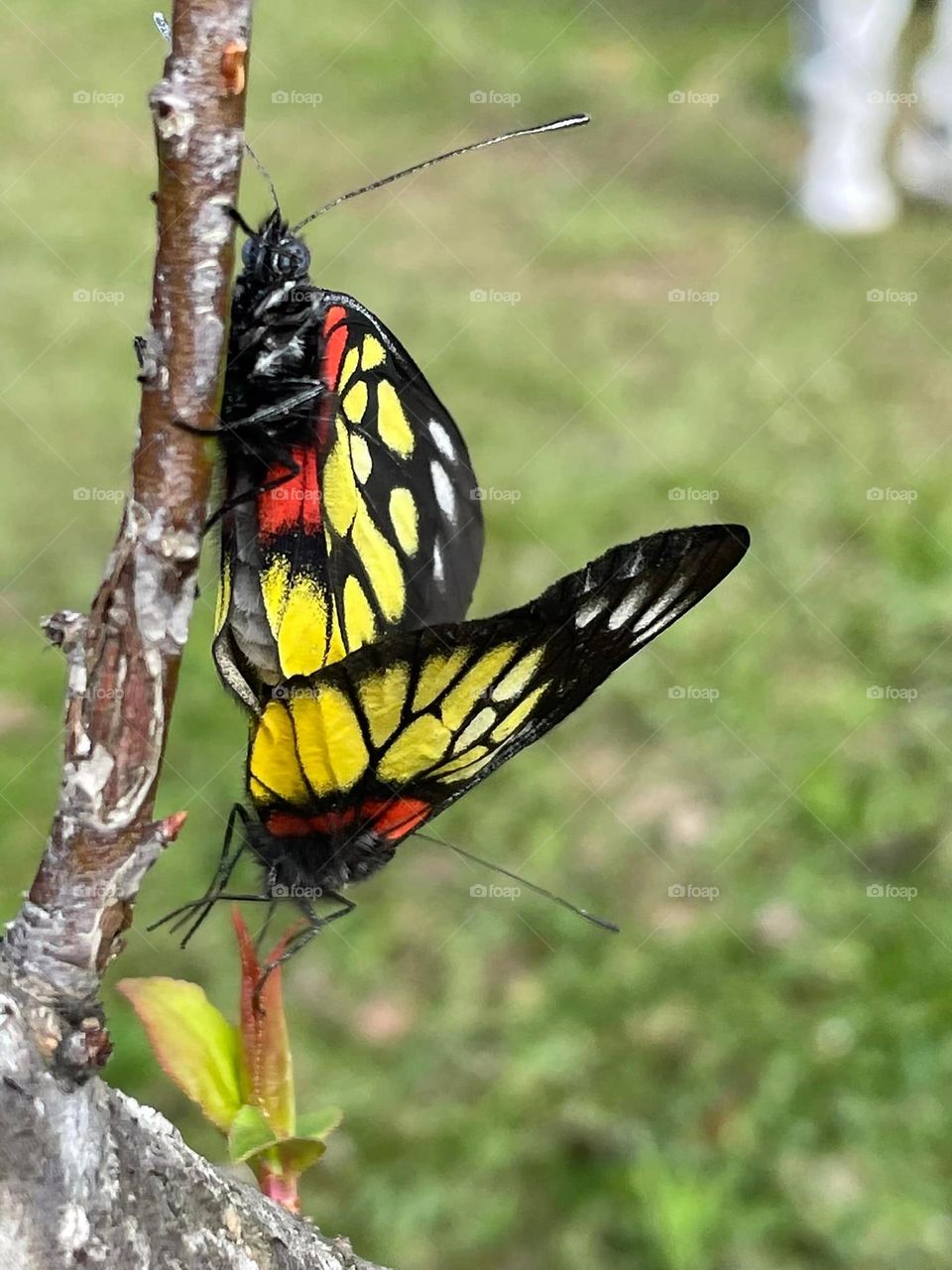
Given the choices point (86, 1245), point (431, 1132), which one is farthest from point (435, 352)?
point (86, 1245)

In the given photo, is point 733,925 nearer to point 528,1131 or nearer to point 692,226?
point 528,1131

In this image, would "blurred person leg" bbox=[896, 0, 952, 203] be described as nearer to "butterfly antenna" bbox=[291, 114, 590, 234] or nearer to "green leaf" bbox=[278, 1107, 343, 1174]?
"butterfly antenna" bbox=[291, 114, 590, 234]

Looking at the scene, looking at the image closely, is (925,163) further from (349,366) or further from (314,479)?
(314,479)

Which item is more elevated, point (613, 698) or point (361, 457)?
point (613, 698)

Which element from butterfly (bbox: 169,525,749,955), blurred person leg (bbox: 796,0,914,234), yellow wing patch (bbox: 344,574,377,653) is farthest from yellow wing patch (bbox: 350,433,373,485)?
blurred person leg (bbox: 796,0,914,234)

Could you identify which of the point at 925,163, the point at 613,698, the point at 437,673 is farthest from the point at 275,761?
the point at 925,163

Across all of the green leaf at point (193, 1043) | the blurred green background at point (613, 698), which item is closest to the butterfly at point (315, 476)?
the green leaf at point (193, 1043)
